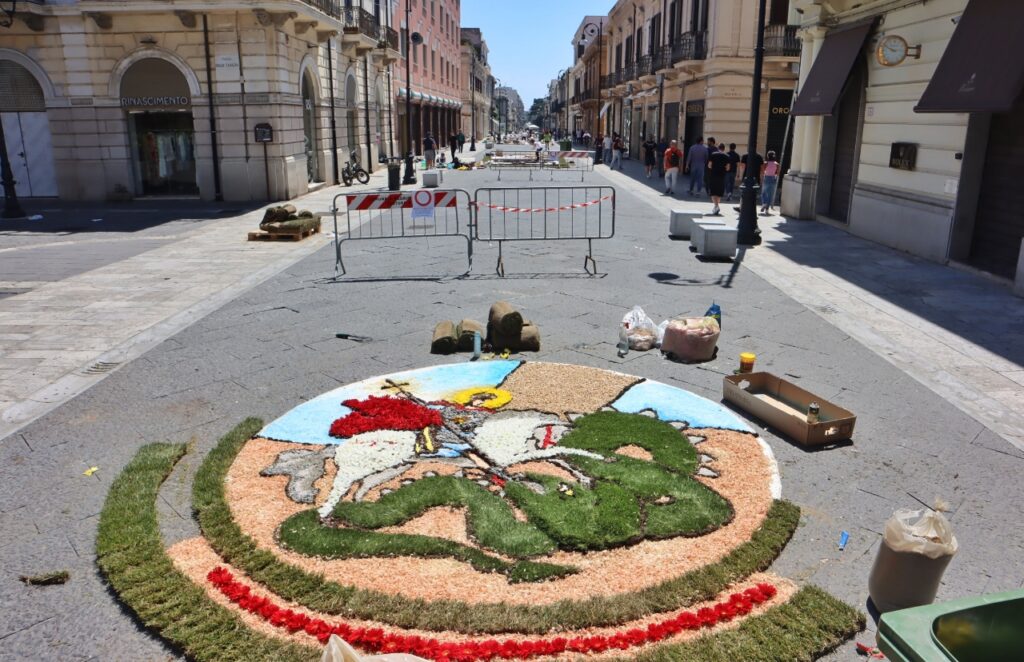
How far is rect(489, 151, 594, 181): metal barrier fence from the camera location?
3681 cm

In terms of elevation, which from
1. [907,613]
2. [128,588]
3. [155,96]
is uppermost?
[155,96]

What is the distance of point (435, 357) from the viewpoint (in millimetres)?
8141

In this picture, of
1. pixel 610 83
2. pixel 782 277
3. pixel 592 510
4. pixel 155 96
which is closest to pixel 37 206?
pixel 155 96

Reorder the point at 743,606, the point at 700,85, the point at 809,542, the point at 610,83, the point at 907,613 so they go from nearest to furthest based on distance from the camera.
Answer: the point at 907,613 < the point at 743,606 < the point at 809,542 < the point at 700,85 < the point at 610,83

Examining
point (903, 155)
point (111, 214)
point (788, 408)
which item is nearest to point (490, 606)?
point (788, 408)

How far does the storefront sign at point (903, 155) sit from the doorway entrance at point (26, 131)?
22.6 metres

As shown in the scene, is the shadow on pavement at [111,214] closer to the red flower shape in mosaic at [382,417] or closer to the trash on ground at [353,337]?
the trash on ground at [353,337]

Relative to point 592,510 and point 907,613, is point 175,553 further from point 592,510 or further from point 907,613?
point 907,613

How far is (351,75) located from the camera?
30.9m

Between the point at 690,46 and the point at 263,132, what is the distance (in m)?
17.1

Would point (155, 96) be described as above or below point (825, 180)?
above

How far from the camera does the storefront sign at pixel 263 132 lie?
21984mm

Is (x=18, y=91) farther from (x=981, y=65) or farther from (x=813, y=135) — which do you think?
(x=981, y=65)

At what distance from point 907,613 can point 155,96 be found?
79.6ft
